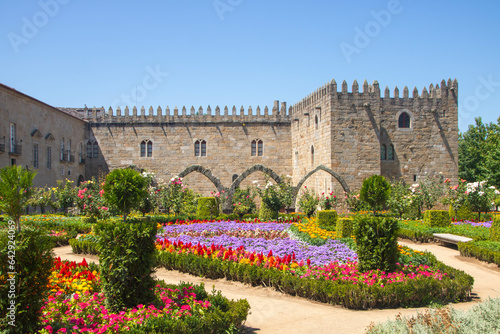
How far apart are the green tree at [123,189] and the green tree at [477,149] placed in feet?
79.9

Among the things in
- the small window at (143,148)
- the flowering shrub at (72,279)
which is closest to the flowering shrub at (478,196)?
the flowering shrub at (72,279)

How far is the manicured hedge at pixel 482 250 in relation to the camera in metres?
9.30

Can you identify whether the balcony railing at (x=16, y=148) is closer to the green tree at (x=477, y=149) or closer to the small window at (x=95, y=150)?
the small window at (x=95, y=150)

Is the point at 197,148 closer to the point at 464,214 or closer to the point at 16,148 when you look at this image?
the point at 16,148

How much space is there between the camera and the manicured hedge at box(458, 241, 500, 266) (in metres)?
9.30

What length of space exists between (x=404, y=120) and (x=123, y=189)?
47.4ft

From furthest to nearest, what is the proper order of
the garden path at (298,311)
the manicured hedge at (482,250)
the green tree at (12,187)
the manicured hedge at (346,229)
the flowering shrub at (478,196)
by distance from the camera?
the flowering shrub at (478,196) → the manicured hedge at (346,229) → the green tree at (12,187) → the manicured hedge at (482,250) → the garden path at (298,311)

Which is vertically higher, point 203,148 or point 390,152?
point 203,148

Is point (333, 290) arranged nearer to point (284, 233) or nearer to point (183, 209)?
point (284, 233)

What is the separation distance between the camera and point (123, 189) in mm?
Answer: 12898

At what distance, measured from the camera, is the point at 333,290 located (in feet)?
20.7

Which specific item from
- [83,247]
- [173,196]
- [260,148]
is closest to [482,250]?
[83,247]

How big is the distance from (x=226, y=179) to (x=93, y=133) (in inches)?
355

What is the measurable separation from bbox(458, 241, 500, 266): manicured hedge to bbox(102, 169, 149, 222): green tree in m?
9.37
